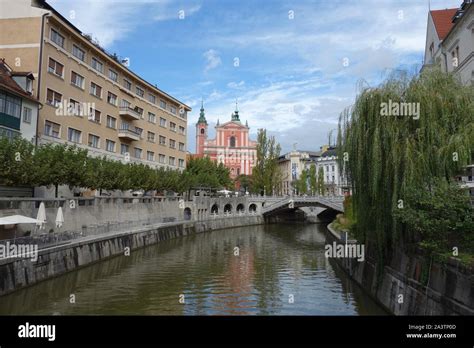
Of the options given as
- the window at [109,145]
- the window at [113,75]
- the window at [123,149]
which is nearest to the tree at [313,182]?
the window at [123,149]

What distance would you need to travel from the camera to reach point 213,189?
74.2 m

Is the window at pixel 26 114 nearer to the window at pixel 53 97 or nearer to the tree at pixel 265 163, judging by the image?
the window at pixel 53 97

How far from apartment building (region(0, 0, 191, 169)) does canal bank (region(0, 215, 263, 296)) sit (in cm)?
1117

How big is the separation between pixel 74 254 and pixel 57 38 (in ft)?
71.7

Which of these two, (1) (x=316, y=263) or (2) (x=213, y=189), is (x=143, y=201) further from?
(2) (x=213, y=189)

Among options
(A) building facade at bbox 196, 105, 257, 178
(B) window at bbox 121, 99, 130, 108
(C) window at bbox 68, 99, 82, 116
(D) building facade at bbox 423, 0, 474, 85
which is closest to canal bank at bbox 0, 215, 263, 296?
(C) window at bbox 68, 99, 82, 116

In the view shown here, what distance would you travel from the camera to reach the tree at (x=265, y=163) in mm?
77062

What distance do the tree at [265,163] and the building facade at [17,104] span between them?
165 feet

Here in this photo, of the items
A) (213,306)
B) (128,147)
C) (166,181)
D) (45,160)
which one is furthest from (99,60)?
(213,306)

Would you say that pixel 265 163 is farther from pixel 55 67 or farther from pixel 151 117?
pixel 55 67

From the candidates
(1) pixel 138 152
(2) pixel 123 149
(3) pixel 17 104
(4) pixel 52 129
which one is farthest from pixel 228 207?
(3) pixel 17 104

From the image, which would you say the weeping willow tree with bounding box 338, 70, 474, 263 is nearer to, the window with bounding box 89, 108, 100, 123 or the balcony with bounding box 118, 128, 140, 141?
the window with bounding box 89, 108, 100, 123

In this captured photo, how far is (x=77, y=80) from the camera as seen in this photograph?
39.4 meters

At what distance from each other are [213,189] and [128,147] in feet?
87.7
